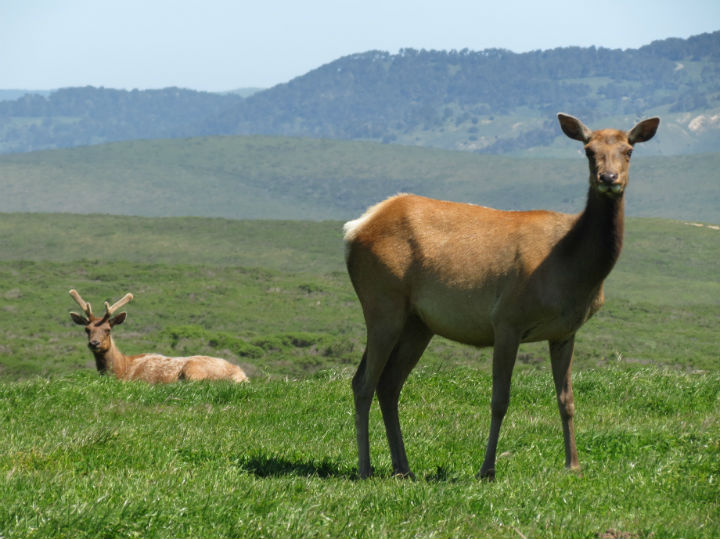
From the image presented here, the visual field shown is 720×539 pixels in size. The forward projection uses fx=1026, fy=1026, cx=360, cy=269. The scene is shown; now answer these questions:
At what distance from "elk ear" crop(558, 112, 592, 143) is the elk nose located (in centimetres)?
55

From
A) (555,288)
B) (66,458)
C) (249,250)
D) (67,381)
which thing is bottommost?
(249,250)

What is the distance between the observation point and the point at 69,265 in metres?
94.0

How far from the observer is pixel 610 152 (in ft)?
28.3

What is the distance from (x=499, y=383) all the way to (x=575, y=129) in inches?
92.9

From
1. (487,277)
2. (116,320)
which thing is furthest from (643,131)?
(116,320)

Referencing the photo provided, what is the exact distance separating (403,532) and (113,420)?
5312 mm

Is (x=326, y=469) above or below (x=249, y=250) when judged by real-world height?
above

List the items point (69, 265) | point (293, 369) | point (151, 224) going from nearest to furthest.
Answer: point (293, 369), point (69, 265), point (151, 224)

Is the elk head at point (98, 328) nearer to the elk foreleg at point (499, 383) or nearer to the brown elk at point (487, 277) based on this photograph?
the brown elk at point (487, 277)

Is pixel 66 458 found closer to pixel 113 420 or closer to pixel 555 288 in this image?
pixel 113 420

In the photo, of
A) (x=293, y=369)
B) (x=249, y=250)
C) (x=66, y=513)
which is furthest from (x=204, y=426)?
(x=249, y=250)

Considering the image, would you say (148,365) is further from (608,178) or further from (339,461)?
(608,178)

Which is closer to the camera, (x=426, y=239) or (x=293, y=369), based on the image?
(x=426, y=239)

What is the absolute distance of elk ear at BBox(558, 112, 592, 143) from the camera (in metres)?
9.01
